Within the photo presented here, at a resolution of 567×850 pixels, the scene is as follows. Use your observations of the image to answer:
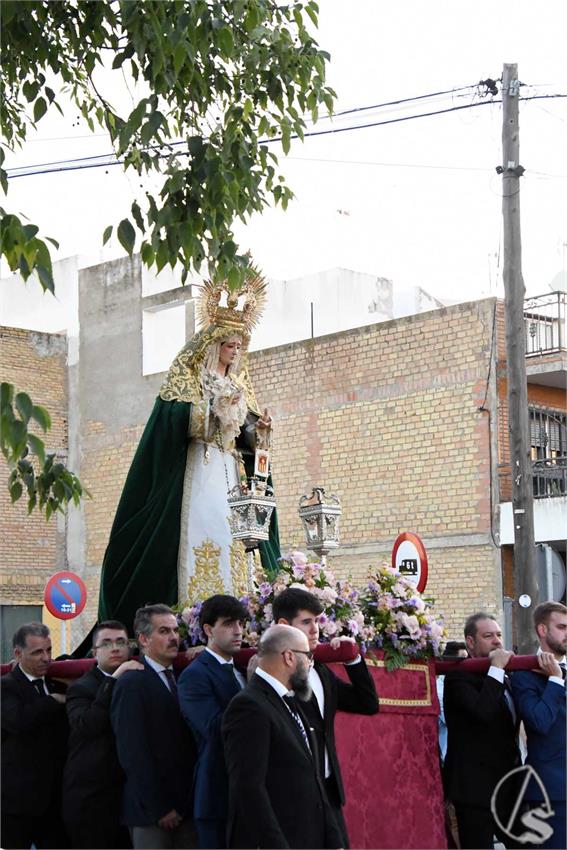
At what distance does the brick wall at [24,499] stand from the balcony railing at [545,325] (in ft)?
30.4

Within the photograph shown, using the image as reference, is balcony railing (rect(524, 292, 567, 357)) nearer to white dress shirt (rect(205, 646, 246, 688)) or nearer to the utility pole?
the utility pole

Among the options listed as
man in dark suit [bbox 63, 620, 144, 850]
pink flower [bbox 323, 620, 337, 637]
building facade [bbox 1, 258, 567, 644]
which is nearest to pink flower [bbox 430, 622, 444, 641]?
pink flower [bbox 323, 620, 337, 637]

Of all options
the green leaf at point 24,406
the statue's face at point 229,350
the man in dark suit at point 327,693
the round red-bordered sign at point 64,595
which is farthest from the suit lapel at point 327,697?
the round red-bordered sign at point 64,595

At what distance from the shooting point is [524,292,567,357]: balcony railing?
21031mm

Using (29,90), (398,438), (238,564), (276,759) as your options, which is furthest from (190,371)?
(398,438)

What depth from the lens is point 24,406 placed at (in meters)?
5.57

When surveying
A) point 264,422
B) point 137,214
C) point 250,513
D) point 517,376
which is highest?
point 517,376

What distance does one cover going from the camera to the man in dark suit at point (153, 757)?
20.6 feet

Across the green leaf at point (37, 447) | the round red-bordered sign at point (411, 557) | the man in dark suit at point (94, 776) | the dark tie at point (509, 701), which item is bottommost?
the man in dark suit at point (94, 776)

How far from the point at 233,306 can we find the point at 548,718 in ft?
10.2

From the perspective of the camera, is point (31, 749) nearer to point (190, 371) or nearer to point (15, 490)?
point (15, 490)

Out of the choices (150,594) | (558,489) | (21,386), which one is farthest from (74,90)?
(21,386)

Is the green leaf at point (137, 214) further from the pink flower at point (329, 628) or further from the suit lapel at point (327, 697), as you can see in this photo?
the suit lapel at point (327, 697)

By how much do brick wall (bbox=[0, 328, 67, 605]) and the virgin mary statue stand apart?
17.5 meters
